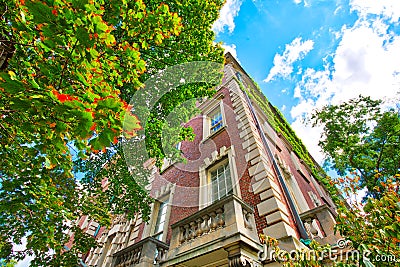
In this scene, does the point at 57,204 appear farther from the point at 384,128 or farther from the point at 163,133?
the point at 384,128

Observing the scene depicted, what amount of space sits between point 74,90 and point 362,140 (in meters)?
19.8

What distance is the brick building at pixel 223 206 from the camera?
16.6 ft

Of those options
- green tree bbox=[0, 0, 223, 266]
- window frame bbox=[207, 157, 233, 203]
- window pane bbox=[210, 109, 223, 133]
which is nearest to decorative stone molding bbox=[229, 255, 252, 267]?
window frame bbox=[207, 157, 233, 203]

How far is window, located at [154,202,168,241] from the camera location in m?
9.04

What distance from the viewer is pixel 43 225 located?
520cm

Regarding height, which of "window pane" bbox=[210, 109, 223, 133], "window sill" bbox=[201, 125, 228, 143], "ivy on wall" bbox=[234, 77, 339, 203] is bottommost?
"window sill" bbox=[201, 125, 228, 143]

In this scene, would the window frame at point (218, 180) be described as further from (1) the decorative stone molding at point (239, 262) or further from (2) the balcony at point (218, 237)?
(1) the decorative stone molding at point (239, 262)

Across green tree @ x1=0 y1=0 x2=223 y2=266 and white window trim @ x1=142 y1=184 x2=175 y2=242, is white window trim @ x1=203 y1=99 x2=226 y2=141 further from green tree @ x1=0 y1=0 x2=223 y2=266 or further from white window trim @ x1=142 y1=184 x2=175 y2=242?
green tree @ x1=0 y1=0 x2=223 y2=266

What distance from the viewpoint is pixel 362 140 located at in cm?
1630

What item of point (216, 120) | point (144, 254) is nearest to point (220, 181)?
point (144, 254)

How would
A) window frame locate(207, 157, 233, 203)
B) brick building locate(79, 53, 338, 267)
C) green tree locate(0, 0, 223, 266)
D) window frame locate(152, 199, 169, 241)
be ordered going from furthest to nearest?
1. window frame locate(152, 199, 169, 241)
2. window frame locate(207, 157, 233, 203)
3. brick building locate(79, 53, 338, 267)
4. green tree locate(0, 0, 223, 266)

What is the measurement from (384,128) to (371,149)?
1776 millimetres

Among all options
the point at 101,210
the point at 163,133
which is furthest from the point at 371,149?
the point at 101,210

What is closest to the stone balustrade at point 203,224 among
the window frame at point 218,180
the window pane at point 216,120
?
the window frame at point 218,180
